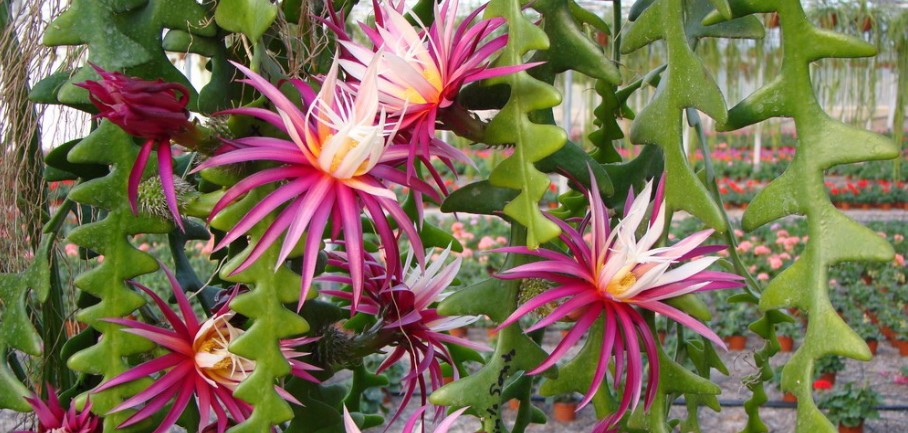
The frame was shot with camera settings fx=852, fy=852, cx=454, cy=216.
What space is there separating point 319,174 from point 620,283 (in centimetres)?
16

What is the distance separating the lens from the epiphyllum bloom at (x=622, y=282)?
42 cm

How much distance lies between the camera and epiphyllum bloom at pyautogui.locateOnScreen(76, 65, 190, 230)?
1.26 feet

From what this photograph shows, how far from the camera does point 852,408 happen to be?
8.59 feet

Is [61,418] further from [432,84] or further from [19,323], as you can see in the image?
[432,84]

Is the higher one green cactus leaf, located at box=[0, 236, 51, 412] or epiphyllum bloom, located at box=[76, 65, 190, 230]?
epiphyllum bloom, located at box=[76, 65, 190, 230]

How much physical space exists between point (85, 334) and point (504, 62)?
33cm

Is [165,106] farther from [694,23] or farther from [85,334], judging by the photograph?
[694,23]

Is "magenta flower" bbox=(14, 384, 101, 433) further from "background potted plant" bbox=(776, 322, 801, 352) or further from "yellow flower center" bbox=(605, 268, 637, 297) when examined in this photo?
"background potted plant" bbox=(776, 322, 801, 352)

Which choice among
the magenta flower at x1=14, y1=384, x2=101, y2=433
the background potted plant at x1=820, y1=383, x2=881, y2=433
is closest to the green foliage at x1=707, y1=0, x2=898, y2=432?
the magenta flower at x1=14, y1=384, x2=101, y2=433

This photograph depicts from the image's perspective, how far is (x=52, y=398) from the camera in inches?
20.0

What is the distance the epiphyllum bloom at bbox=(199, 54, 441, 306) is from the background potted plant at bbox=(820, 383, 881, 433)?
2.57m

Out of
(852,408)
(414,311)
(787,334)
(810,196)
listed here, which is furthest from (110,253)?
(787,334)

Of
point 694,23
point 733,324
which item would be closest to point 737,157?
point 733,324

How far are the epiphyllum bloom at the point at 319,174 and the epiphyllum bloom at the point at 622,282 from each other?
2.9 inches
